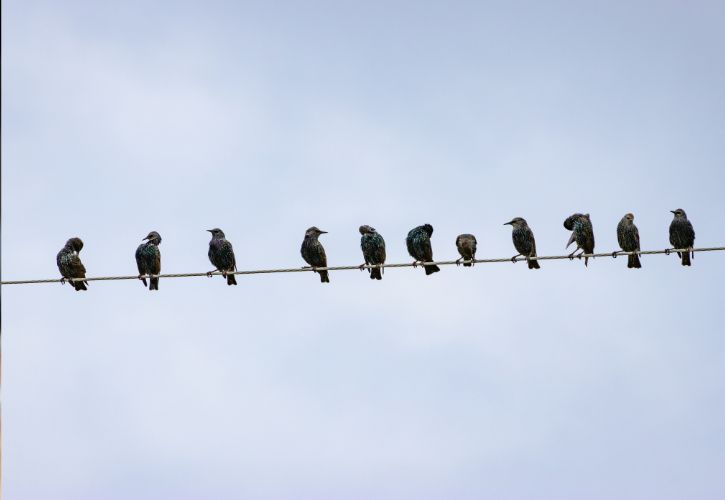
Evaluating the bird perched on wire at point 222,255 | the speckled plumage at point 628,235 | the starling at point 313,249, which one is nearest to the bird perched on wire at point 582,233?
the speckled plumage at point 628,235

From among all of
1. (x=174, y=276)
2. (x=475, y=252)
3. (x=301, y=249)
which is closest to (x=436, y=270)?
(x=475, y=252)

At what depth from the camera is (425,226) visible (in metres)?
16.4

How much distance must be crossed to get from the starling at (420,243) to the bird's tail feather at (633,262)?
3029mm

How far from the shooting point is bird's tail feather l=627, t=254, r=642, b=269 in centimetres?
1551

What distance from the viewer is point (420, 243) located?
1638cm

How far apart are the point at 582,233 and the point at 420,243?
8.18ft

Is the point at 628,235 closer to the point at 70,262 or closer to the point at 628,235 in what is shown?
the point at 628,235

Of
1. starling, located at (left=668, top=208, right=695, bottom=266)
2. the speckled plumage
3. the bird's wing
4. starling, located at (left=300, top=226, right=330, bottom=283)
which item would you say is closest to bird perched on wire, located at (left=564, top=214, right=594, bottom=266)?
the speckled plumage

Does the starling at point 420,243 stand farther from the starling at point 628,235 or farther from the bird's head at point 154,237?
the bird's head at point 154,237

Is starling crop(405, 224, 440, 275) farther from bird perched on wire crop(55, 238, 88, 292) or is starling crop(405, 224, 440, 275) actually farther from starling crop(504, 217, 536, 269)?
bird perched on wire crop(55, 238, 88, 292)

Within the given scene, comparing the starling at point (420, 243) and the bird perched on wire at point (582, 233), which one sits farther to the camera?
the starling at point (420, 243)

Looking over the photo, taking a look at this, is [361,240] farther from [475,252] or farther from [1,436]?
[1,436]

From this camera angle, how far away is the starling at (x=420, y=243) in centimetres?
1636

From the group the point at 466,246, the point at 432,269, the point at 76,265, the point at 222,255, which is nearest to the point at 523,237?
the point at 466,246
